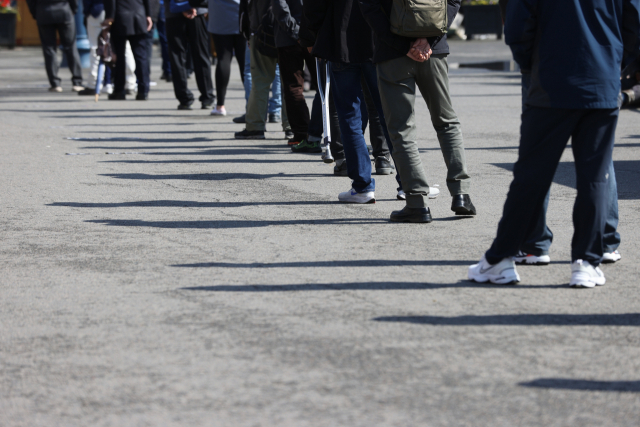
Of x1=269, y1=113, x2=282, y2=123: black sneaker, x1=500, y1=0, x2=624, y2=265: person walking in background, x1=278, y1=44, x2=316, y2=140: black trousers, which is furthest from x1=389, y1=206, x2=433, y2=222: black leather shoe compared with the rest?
x1=269, y1=113, x2=282, y2=123: black sneaker

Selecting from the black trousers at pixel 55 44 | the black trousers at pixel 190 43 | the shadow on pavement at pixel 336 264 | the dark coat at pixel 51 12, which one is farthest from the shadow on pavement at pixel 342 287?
the dark coat at pixel 51 12

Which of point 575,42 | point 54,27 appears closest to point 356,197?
point 575,42

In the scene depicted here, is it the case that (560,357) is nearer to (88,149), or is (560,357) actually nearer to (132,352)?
(132,352)

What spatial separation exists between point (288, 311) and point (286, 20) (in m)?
5.02

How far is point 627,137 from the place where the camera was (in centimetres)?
993

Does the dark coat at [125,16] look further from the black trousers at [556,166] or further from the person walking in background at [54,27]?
the black trousers at [556,166]

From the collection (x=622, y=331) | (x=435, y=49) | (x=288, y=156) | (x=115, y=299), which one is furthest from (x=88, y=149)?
(x=622, y=331)

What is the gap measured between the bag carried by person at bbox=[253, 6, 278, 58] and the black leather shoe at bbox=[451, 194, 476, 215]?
3713 mm

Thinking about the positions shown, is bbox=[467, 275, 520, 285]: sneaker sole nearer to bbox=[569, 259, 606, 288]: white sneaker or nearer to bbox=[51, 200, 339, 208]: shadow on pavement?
bbox=[569, 259, 606, 288]: white sneaker

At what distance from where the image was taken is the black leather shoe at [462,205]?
5992mm

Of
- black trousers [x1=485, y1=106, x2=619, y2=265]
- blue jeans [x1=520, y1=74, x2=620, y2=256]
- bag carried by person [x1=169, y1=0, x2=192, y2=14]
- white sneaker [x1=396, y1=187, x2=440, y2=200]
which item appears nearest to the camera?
black trousers [x1=485, y1=106, x2=619, y2=265]

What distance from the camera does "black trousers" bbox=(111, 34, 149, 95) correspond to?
14.5 m

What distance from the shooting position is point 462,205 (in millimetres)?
5988

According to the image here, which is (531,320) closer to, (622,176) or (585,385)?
(585,385)
